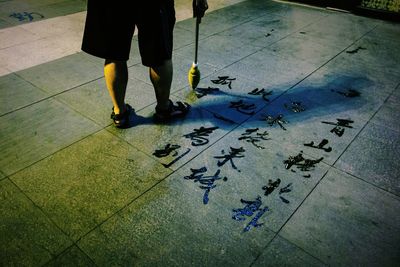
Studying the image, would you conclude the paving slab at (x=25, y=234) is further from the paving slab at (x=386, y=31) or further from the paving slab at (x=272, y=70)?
the paving slab at (x=386, y=31)

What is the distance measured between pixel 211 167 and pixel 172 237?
0.73m

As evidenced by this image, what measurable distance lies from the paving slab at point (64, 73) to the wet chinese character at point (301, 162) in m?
2.53

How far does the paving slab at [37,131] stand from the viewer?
261 centimetres

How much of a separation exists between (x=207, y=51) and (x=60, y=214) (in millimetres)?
3167

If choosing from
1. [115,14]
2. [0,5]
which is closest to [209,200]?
[115,14]

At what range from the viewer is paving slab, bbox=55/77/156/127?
3.17 metres

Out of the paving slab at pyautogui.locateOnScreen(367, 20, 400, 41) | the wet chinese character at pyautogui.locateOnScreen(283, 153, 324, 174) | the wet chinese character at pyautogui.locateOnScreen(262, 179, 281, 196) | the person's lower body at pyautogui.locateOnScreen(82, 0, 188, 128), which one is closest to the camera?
the wet chinese character at pyautogui.locateOnScreen(262, 179, 281, 196)

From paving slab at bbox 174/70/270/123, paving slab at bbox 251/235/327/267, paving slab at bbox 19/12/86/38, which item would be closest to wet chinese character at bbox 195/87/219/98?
paving slab at bbox 174/70/270/123

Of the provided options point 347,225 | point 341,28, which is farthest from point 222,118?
point 341,28

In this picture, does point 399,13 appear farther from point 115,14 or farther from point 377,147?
point 115,14

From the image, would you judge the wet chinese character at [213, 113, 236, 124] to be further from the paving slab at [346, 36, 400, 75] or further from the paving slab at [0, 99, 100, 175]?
the paving slab at [346, 36, 400, 75]

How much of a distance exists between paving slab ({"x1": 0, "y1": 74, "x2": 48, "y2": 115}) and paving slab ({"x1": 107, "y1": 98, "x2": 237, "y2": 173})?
1.09 meters

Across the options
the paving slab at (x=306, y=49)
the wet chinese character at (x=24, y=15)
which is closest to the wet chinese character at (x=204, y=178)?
the paving slab at (x=306, y=49)

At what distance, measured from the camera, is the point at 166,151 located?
8.87 feet
